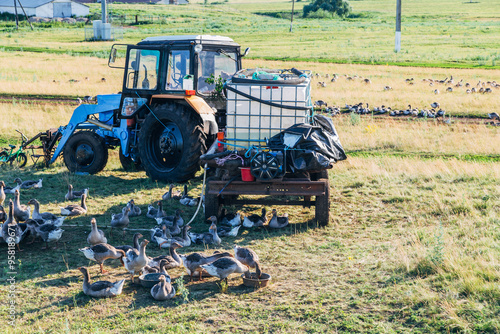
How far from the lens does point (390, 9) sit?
416 feet

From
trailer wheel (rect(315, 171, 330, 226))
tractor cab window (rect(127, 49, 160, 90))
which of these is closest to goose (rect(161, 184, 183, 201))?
tractor cab window (rect(127, 49, 160, 90))

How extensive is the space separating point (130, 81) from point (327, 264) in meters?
6.97

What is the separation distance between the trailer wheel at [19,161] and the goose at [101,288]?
801cm

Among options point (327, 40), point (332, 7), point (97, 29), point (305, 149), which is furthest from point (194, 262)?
point (332, 7)

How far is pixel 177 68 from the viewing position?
1178 cm

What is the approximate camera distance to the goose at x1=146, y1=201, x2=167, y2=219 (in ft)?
31.3

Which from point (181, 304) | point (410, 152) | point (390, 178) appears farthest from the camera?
point (410, 152)

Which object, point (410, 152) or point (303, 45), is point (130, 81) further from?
point (303, 45)

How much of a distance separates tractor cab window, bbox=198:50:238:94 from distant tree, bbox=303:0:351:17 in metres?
99.1

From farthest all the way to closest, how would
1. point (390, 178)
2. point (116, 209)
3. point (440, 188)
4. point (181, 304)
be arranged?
1. point (390, 178)
2. point (440, 188)
3. point (116, 209)
4. point (181, 304)

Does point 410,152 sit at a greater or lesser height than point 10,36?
lesser

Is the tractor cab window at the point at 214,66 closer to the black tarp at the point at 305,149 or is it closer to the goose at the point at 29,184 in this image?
the black tarp at the point at 305,149

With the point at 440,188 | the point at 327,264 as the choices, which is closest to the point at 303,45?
the point at 440,188

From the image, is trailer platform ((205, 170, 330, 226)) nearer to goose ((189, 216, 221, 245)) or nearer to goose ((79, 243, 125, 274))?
goose ((189, 216, 221, 245))
